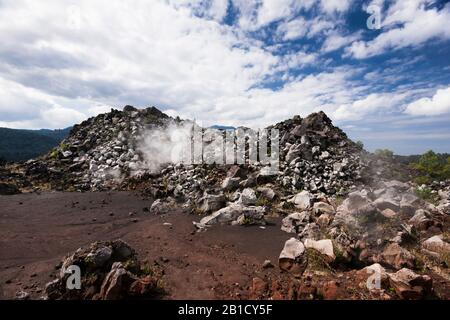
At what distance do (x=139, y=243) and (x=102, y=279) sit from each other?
3.22 meters

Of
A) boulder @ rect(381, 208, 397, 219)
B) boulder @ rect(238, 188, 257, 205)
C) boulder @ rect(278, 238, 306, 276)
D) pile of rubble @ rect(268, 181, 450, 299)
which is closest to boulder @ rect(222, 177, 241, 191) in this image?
boulder @ rect(238, 188, 257, 205)

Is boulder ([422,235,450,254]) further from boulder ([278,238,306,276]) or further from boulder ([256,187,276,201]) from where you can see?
boulder ([256,187,276,201])

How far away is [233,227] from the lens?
11.1 metres

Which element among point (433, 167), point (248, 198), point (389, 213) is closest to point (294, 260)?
point (248, 198)

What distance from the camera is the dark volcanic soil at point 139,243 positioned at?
7.02 m

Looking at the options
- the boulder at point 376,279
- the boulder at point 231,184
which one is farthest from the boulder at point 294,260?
the boulder at point 231,184

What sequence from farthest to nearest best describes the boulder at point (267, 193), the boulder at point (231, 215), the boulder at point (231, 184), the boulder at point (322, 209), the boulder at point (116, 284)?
the boulder at point (231, 184) → the boulder at point (267, 193) → the boulder at point (231, 215) → the boulder at point (322, 209) → the boulder at point (116, 284)

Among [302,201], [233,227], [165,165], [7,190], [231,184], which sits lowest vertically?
[233,227]

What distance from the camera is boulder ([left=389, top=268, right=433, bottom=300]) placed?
19.9ft

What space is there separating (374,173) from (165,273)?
14.6 metres

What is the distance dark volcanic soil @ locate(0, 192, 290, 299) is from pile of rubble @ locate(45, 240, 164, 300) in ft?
1.57

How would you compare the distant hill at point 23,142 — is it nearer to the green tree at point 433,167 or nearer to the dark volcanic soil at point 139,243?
the dark volcanic soil at point 139,243

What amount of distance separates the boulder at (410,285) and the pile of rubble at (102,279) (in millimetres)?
5065

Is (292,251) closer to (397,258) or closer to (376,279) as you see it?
(376,279)
